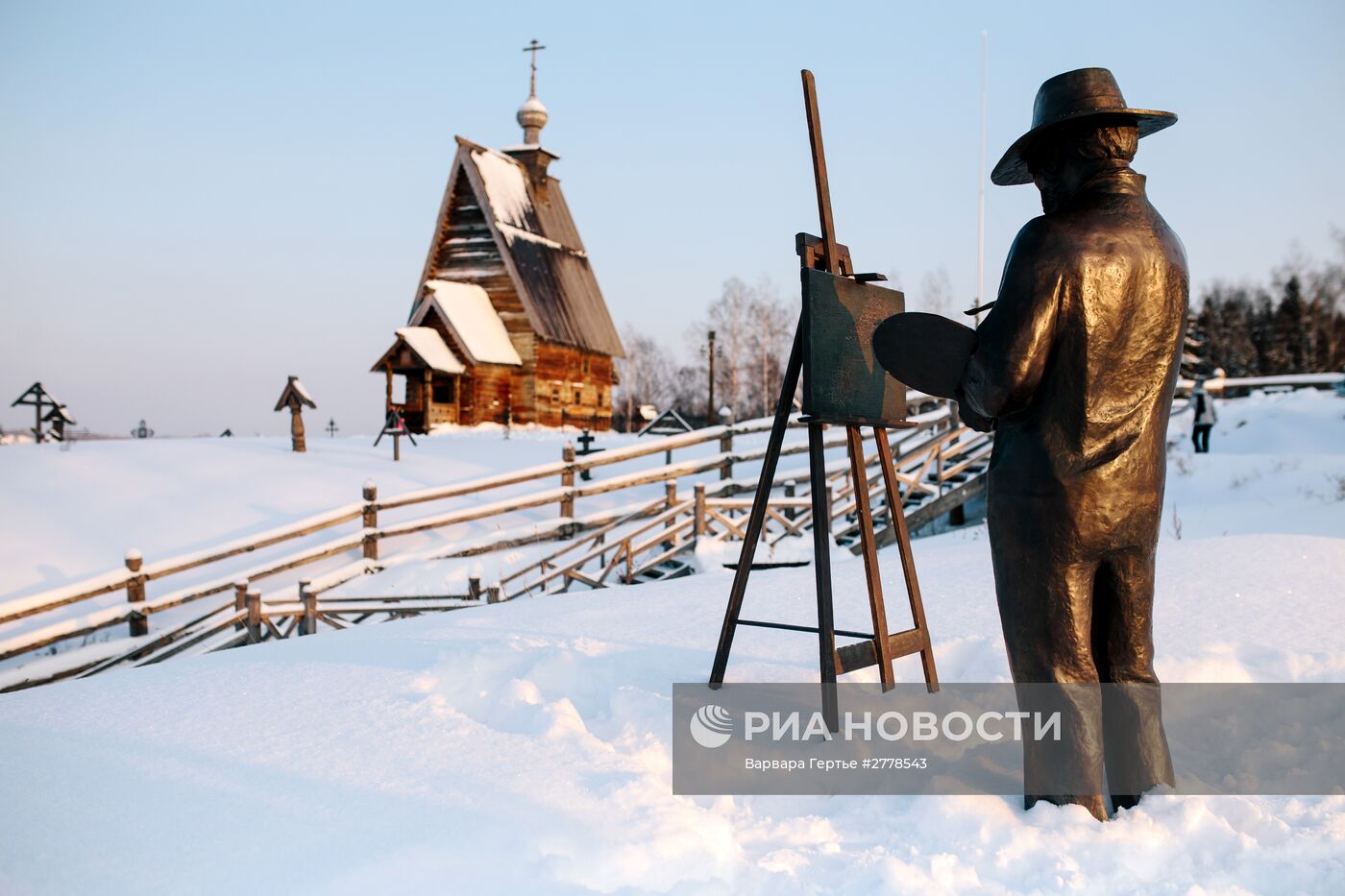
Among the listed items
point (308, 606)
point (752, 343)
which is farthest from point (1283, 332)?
point (308, 606)

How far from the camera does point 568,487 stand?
1231 cm

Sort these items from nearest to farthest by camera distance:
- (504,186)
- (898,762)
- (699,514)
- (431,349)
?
(898,762) < (699,514) < (431,349) < (504,186)

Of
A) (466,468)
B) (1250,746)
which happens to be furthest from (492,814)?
(466,468)

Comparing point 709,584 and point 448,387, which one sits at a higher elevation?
point 448,387

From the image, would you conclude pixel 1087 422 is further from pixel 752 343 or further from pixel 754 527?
pixel 752 343

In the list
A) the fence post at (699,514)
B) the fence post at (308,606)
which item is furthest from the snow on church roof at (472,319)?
the fence post at (308,606)

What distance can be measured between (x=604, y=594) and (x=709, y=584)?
845 mm

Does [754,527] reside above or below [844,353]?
below

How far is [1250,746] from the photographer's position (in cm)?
338

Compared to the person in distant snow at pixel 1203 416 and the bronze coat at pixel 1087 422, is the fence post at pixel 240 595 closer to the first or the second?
the bronze coat at pixel 1087 422

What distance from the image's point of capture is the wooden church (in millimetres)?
22062

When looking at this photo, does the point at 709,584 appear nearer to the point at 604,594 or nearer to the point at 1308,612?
the point at 604,594

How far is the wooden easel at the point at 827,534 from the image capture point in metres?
3.47

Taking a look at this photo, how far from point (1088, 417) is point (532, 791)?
2.14 m
